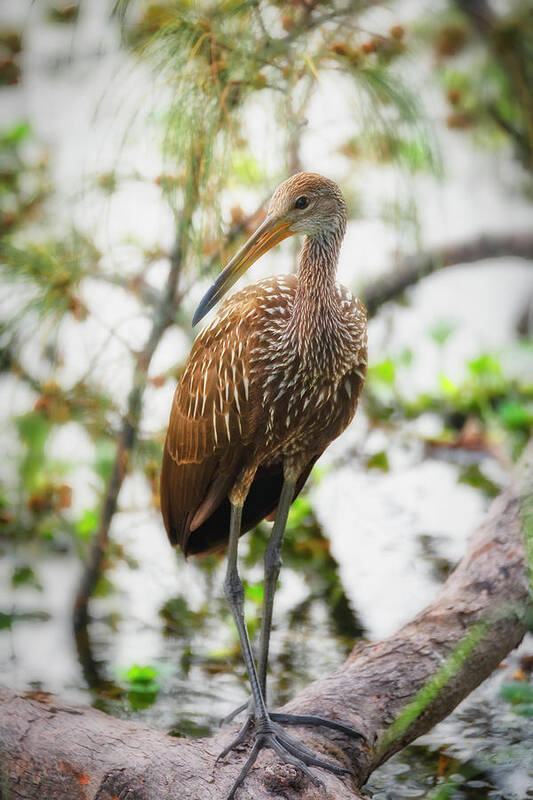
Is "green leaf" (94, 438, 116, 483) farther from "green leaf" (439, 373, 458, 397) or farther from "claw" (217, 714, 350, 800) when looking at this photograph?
"green leaf" (439, 373, 458, 397)

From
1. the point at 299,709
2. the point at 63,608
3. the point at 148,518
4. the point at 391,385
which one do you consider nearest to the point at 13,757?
the point at 299,709

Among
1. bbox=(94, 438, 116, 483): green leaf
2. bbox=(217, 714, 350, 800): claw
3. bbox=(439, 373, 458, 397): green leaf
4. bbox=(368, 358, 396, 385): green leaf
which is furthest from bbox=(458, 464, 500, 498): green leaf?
bbox=(217, 714, 350, 800): claw

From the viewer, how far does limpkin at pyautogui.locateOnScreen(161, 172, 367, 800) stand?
2264 millimetres

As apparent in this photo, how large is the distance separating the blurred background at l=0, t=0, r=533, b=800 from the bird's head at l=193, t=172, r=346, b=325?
12.8 inches

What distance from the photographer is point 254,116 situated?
8.85ft

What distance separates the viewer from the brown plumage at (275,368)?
2279 millimetres

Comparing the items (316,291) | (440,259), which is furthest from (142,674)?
(440,259)

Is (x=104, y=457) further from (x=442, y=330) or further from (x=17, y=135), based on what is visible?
(x=442, y=330)

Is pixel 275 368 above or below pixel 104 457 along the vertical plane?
below

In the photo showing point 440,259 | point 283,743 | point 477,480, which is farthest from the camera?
point 477,480

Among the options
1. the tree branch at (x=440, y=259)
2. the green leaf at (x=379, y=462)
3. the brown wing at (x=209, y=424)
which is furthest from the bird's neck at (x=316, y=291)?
the green leaf at (x=379, y=462)

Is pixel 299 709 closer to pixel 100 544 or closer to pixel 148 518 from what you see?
pixel 100 544

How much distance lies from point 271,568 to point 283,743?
1.75 ft

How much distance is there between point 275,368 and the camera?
230 centimetres
